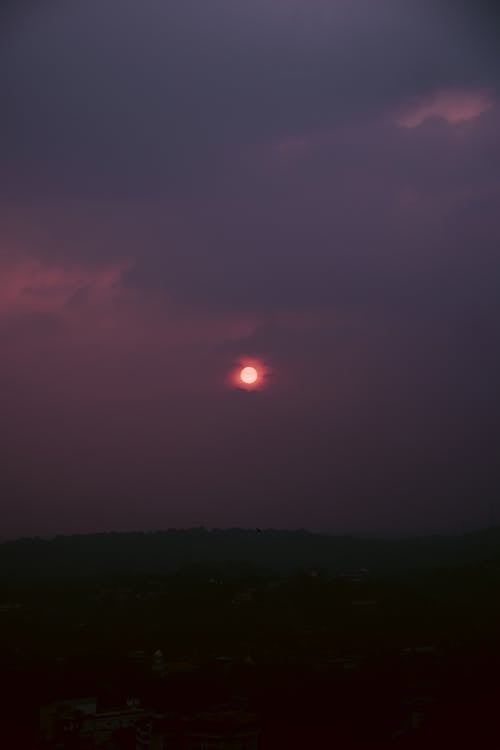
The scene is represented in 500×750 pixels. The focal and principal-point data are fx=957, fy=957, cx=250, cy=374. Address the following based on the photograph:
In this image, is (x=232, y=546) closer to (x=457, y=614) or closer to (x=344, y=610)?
(x=344, y=610)

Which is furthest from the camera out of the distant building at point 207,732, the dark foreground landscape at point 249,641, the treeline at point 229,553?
→ the treeline at point 229,553

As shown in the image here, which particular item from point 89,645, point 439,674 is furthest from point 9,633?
point 439,674

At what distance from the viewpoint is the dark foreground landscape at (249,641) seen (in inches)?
163

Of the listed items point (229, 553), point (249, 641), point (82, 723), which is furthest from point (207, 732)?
point (229, 553)

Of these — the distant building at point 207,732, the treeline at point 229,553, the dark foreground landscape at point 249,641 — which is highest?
the treeline at point 229,553

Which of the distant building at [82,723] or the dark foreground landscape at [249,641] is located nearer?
the distant building at [82,723]

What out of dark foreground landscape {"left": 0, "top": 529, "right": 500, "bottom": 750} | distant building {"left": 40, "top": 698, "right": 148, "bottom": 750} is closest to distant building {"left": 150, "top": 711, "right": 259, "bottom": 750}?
dark foreground landscape {"left": 0, "top": 529, "right": 500, "bottom": 750}

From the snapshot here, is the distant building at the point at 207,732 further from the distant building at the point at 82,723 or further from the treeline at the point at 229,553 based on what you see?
the treeline at the point at 229,553

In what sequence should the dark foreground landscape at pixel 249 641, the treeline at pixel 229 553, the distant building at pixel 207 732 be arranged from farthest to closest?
the treeline at pixel 229 553 < the dark foreground landscape at pixel 249 641 < the distant building at pixel 207 732

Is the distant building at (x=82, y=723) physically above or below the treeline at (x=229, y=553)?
below

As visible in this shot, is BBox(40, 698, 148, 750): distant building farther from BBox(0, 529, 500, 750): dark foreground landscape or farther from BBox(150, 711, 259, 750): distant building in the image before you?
BBox(150, 711, 259, 750): distant building

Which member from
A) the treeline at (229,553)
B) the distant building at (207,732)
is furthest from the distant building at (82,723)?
the treeline at (229,553)

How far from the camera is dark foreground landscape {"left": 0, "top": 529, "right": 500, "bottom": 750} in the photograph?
13.6 ft

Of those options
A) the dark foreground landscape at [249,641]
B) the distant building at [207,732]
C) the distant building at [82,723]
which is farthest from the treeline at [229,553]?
the distant building at [207,732]
